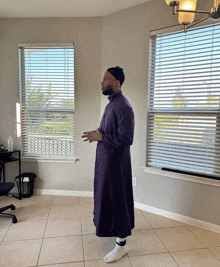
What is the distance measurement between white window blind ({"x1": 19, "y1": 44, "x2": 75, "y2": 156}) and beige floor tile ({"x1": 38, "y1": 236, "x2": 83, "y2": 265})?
4.51 feet

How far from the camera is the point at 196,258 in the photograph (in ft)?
6.09

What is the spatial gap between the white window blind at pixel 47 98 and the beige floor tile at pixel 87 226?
1060mm

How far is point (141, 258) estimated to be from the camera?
6.04 ft

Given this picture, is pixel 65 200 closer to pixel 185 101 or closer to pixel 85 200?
pixel 85 200

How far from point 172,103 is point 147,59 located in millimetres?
642

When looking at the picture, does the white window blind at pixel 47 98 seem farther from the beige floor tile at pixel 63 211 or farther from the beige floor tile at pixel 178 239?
the beige floor tile at pixel 178 239

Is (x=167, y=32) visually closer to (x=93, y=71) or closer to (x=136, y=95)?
(x=136, y=95)

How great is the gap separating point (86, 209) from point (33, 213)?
2.18ft

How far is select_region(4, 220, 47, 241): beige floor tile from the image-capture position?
2117mm

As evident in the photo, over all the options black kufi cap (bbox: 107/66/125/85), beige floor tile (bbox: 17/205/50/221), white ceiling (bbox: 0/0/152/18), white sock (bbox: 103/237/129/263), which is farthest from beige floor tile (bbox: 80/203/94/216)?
white ceiling (bbox: 0/0/152/18)

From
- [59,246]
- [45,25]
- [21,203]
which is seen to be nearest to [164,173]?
[59,246]

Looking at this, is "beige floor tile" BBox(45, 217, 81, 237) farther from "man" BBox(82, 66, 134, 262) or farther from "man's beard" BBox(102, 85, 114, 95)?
"man's beard" BBox(102, 85, 114, 95)

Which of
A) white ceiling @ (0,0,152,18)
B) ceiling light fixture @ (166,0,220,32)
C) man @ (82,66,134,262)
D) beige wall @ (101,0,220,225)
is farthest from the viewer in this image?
white ceiling @ (0,0,152,18)

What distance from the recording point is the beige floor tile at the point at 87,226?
2250 mm
